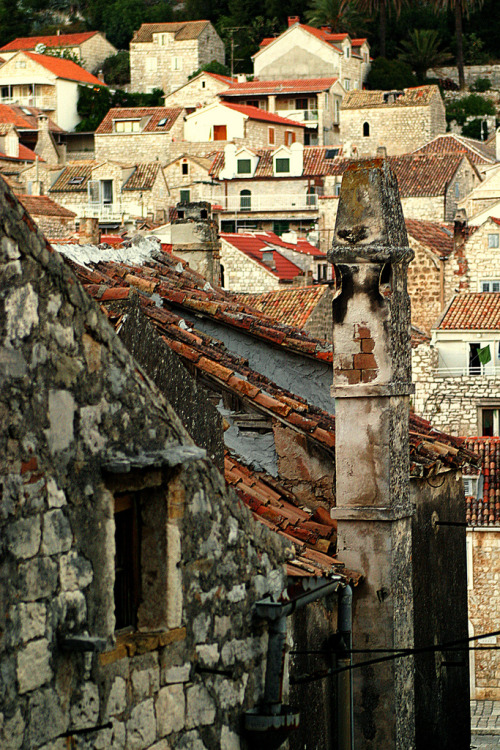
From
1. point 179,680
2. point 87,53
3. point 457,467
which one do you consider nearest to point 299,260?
point 457,467

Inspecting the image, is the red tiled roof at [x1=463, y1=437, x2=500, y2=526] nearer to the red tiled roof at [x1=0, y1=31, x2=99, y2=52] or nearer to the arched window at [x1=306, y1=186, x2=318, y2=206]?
the arched window at [x1=306, y1=186, x2=318, y2=206]

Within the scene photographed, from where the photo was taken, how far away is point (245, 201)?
270 ft

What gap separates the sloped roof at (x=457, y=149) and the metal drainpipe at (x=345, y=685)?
229 ft

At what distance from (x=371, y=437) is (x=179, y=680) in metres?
4.86

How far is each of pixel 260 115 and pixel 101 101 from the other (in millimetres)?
21834

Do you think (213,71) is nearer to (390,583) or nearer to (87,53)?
(87,53)

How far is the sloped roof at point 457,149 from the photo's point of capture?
79875 mm

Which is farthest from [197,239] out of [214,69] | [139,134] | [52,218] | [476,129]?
[214,69]

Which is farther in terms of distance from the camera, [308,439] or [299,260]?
[299,260]

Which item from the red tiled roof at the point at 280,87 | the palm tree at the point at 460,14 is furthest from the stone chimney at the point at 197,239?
the palm tree at the point at 460,14

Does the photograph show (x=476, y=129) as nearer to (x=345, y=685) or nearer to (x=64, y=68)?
(x=64, y=68)

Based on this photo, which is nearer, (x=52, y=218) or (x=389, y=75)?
(x=52, y=218)

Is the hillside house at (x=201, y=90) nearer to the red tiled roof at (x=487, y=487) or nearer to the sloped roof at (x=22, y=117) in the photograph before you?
the sloped roof at (x=22, y=117)

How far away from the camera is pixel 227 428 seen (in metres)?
12.3
